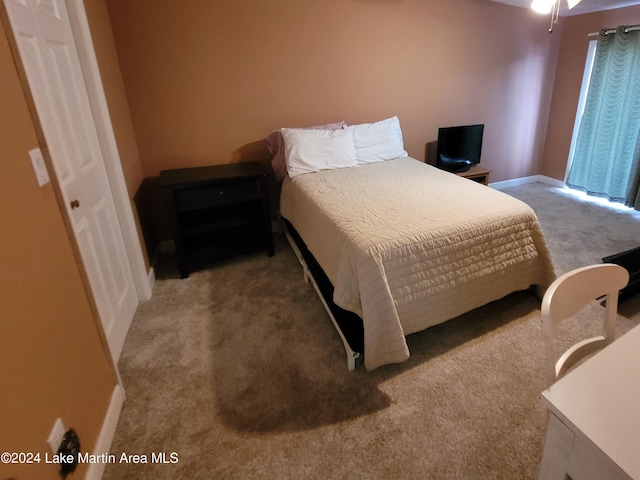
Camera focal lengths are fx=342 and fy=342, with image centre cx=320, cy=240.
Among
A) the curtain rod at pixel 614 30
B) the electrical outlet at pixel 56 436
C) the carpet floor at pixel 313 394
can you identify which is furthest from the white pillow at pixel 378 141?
the electrical outlet at pixel 56 436

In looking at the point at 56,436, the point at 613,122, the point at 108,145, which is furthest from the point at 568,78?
the point at 56,436

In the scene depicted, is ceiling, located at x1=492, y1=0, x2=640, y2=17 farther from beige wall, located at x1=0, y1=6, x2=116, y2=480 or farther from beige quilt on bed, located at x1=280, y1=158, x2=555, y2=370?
beige wall, located at x1=0, y1=6, x2=116, y2=480

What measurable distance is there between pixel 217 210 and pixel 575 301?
2637 millimetres

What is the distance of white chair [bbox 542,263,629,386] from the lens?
34.6 inches

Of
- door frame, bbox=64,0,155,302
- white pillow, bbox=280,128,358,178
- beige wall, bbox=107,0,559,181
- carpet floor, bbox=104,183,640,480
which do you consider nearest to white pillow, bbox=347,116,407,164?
white pillow, bbox=280,128,358,178

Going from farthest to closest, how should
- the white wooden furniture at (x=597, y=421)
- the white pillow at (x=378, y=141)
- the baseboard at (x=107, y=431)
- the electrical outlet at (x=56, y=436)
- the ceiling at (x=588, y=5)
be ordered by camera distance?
1. the ceiling at (x=588, y=5)
2. the white pillow at (x=378, y=141)
3. the baseboard at (x=107, y=431)
4. the electrical outlet at (x=56, y=436)
5. the white wooden furniture at (x=597, y=421)

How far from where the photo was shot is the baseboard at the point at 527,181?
4.51 m

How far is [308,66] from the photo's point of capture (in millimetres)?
3057

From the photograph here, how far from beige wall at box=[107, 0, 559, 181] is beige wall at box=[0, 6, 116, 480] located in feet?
5.74

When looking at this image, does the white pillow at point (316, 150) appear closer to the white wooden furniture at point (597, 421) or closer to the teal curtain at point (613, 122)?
the white wooden furniture at point (597, 421)

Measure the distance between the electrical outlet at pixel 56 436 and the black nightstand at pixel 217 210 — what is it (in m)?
1.60

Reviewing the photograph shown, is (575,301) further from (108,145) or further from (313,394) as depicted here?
(108,145)

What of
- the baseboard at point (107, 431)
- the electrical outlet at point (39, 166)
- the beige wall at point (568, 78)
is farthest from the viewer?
the beige wall at point (568, 78)

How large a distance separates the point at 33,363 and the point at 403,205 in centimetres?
180
